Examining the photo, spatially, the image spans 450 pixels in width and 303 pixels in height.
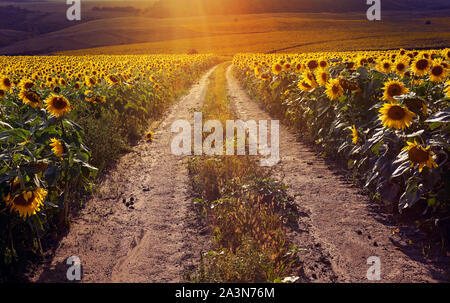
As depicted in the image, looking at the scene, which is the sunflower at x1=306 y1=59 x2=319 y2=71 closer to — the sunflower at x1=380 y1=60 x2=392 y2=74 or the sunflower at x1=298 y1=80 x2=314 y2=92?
the sunflower at x1=298 y1=80 x2=314 y2=92

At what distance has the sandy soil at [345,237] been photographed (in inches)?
156

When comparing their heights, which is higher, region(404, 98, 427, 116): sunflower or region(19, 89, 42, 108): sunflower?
region(19, 89, 42, 108): sunflower

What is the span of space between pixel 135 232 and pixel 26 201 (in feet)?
5.89

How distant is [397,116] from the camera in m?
4.54

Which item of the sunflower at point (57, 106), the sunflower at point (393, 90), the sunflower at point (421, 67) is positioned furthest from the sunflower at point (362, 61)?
the sunflower at point (57, 106)

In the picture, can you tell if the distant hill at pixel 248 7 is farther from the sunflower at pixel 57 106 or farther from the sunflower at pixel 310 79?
the sunflower at pixel 57 106

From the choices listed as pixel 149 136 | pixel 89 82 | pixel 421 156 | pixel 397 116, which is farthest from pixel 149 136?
pixel 421 156

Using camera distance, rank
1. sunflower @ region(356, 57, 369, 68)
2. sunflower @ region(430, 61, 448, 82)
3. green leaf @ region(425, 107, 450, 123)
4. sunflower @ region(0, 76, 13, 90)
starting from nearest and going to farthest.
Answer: green leaf @ region(425, 107, 450, 123) → sunflower @ region(430, 61, 448, 82) → sunflower @ region(0, 76, 13, 90) → sunflower @ region(356, 57, 369, 68)

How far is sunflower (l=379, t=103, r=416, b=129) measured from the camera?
177 inches

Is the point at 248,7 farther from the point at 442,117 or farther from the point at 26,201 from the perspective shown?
the point at 26,201

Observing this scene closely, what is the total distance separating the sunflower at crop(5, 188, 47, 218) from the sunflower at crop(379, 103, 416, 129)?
4.19m

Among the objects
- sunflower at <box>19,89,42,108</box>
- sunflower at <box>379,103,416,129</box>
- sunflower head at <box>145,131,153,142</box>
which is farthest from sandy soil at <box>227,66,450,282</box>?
sunflower at <box>19,89,42,108</box>
